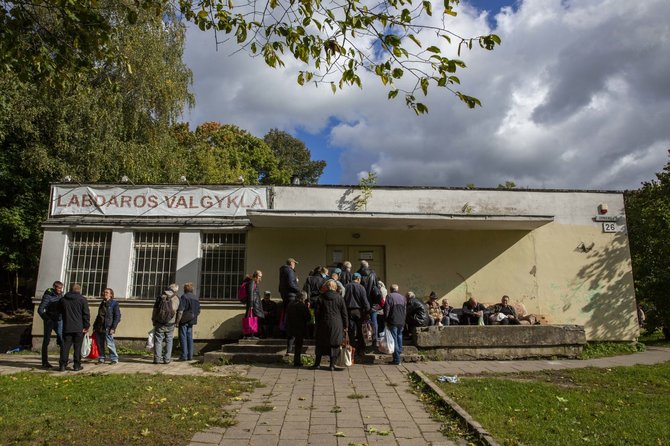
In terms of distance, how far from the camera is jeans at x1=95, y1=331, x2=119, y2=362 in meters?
10.2

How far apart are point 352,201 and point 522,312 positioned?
5.41 m

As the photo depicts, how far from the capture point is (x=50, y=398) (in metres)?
6.73

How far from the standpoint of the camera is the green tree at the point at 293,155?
42062mm

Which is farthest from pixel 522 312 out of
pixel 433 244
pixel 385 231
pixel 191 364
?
pixel 191 364

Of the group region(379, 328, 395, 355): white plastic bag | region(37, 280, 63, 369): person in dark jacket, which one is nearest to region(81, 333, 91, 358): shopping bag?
region(37, 280, 63, 369): person in dark jacket

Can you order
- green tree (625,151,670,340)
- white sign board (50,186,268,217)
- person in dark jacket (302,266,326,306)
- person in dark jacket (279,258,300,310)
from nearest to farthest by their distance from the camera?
person in dark jacket (302,266,326,306), person in dark jacket (279,258,300,310), white sign board (50,186,268,217), green tree (625,151,670,340)

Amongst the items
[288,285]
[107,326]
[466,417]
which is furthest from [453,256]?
[107,326]

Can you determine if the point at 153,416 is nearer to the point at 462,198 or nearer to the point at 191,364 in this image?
the point at 191,364

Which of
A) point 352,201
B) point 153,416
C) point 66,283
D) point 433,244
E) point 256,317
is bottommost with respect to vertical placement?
point 153,416

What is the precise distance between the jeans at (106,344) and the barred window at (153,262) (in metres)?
2.57

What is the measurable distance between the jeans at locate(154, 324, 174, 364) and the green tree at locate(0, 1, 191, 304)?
9.32 meters

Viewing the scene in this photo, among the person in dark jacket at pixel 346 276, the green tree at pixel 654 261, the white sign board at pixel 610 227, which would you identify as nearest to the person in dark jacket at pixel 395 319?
the person in dark jacket at pixel 346 276

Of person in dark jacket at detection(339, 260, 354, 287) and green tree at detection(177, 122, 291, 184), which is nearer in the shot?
person in dark jacket at detection(339, 260, 354, 287)

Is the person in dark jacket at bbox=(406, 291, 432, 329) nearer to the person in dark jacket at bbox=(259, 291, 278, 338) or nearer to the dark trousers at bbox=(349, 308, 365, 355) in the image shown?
the dark trousers at bbox=(349, 308, 365, 355)
